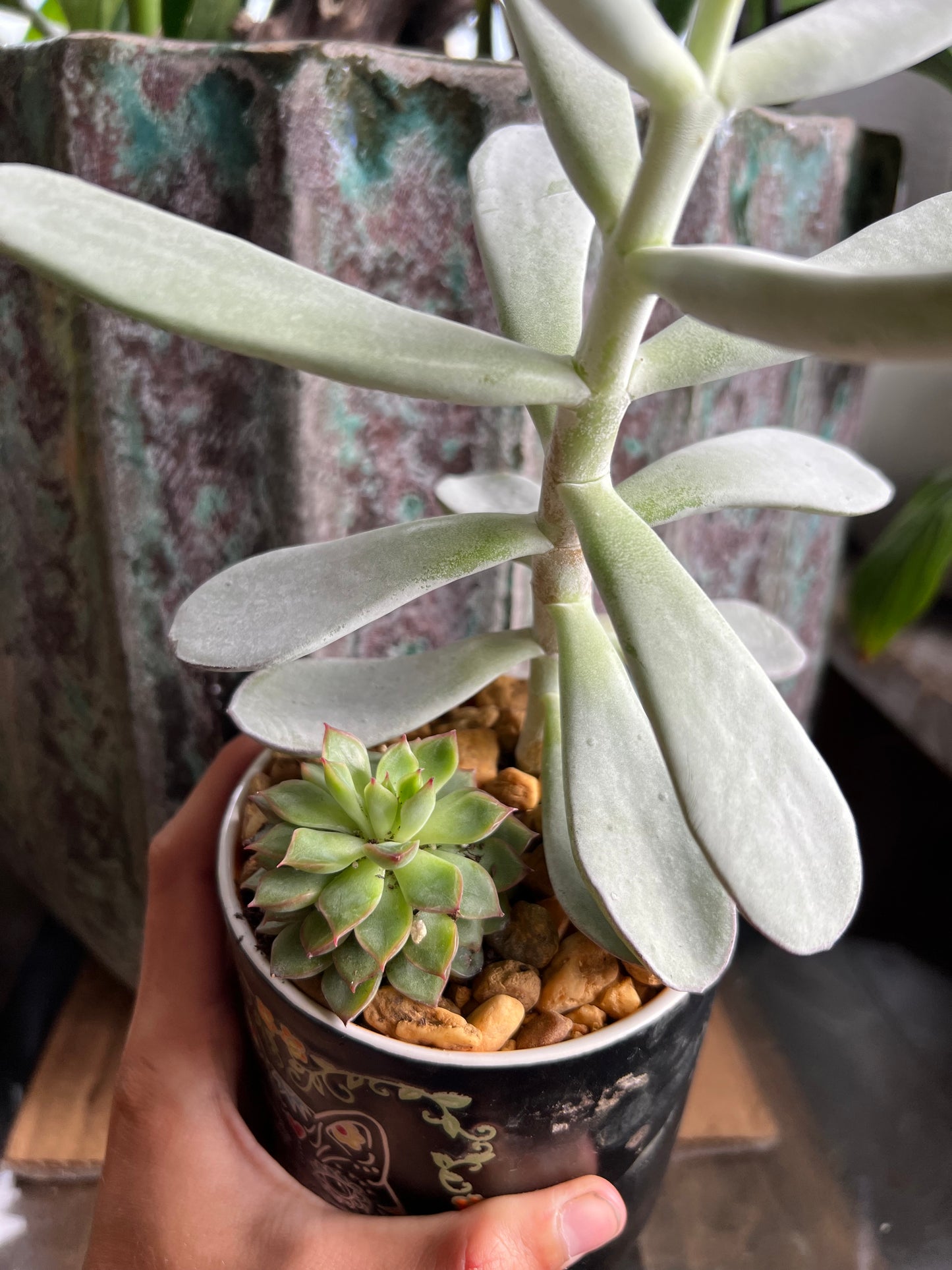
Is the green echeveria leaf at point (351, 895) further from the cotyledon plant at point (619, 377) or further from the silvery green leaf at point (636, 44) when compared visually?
the silvery green leaf at point (636, 44)

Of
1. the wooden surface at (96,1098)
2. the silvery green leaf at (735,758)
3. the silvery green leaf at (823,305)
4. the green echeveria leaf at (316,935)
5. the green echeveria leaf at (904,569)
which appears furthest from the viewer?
the green echeveria leaf at (904,569)

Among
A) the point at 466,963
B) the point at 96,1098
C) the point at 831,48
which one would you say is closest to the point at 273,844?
the point at 466,963

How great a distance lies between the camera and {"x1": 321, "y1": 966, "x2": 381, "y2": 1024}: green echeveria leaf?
44cm

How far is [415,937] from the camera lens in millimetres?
462

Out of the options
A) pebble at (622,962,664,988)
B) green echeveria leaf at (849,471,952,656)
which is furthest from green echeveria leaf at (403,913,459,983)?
green echeveria leaf at (849,471,952,656)

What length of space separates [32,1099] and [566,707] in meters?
0.77

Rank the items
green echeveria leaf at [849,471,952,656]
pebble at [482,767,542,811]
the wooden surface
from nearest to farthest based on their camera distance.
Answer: pebble at [482,767,542,811] < the wooden surface < green echeveria leaf at [849,471,952,656]

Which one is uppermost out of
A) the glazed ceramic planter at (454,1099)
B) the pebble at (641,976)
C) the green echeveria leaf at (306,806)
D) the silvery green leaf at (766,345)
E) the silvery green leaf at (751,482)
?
the silvery green leaf at (766,345)

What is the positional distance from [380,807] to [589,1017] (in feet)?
0.55

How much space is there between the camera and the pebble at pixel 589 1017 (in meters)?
0.48

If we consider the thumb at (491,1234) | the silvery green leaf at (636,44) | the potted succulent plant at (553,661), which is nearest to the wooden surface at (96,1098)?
the potted succulent plant at (553,661)

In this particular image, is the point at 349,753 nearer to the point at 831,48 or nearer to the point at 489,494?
the point at 489,494

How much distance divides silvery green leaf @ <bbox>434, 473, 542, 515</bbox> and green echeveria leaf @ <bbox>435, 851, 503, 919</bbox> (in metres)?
0.24

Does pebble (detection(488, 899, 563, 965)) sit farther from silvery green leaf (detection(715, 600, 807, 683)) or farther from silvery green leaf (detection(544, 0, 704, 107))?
silvery green leaf (detection(544, 0, 704, 107))
